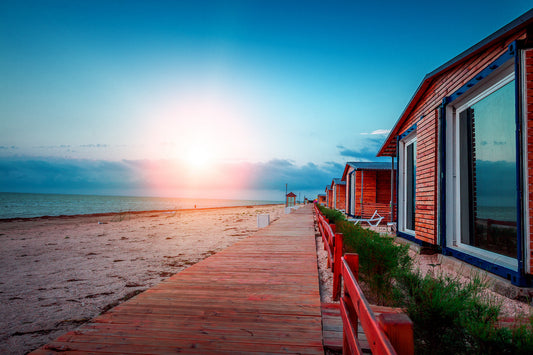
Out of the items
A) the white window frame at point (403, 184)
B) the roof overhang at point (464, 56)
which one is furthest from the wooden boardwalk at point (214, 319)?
the white window frame at point (403, 184)

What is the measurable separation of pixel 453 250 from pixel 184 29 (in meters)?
21.6

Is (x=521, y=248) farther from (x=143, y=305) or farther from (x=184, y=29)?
(x=184, y=29)

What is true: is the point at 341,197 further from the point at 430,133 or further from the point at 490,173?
the point at 490,173

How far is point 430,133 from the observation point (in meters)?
7.03

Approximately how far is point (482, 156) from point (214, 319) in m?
5.81

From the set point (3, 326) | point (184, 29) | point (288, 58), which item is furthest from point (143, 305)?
point (184, 29)

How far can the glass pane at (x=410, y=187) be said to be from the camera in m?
9.21

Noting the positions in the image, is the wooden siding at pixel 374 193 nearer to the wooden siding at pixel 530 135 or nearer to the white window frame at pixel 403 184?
the white window frame at pixel 403 184

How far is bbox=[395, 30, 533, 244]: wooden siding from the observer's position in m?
5.65

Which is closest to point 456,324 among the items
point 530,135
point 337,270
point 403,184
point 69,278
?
point 337,270

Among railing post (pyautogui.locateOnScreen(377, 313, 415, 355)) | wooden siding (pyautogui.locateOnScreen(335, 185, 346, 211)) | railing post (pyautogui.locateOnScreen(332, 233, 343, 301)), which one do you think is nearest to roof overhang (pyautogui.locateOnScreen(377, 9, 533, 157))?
railing post (pyautogui.locateOnScreen(332, 233, 343, 301))

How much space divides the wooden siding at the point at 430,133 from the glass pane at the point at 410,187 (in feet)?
4.54

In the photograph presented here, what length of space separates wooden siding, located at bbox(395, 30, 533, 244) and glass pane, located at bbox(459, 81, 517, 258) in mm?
645

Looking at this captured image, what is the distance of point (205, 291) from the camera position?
3943 mm
